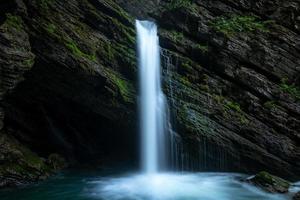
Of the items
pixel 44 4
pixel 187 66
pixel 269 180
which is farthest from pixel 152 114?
pixel 44 4

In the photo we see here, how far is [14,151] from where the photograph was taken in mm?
17625

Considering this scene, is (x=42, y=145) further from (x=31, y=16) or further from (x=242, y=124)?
(x=242, y=124)

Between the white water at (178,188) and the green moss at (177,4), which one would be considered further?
the green moss at (177,4)

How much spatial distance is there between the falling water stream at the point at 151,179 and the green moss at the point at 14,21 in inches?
230

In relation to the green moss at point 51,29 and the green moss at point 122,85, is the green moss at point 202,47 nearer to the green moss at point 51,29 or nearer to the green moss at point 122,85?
the green moss at point 122,85

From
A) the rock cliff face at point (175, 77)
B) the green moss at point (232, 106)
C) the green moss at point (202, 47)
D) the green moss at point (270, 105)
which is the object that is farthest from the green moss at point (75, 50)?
the green moss at point (270, 105)

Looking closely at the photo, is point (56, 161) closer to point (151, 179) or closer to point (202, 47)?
point (151, 179)

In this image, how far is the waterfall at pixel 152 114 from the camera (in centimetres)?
1927

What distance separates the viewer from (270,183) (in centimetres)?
1655

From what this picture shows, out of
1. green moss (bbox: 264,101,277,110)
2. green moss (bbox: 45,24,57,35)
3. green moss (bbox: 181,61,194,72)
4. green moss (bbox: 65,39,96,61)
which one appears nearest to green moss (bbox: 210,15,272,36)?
green moss (bbox: 181,61,194,72)

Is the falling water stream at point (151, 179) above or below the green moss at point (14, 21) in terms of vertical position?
below

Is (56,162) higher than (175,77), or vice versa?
(175,77)

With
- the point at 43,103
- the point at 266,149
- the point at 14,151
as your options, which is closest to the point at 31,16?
the point at 43,103

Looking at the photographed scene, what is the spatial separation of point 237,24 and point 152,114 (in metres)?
6.72
